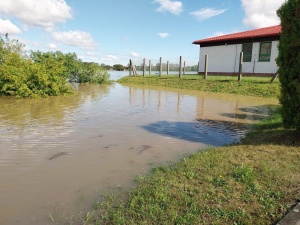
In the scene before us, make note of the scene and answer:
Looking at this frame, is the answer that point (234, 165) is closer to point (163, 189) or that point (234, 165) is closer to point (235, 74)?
point (163, 189)

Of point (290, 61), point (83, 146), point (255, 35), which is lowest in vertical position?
point (83, 146)

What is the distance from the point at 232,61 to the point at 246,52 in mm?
1374

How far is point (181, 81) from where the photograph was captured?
19891 millimetres

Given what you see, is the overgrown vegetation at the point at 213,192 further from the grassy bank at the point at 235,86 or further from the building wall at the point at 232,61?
the building wall at the point at 232,61

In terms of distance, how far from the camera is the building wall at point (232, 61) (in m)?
20.5

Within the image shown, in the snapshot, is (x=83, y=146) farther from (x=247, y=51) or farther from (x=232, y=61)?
(x=247, y=51)

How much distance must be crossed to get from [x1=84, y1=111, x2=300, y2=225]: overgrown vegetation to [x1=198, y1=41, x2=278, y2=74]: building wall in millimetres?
17929

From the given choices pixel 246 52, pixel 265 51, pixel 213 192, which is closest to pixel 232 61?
pixel 246 52

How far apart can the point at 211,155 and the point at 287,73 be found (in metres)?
2.54

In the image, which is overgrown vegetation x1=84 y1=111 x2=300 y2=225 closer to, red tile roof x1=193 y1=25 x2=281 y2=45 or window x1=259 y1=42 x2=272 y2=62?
red tile roof x1=193 y1=25 x2=281 y2=45

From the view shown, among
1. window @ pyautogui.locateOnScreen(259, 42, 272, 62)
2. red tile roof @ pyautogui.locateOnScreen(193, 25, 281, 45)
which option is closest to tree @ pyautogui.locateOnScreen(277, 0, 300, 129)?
red tile roof @ pyautogui.locateOnScreen(193, 25, 281, 45)

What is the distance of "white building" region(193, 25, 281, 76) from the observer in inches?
805

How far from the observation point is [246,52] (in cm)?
2236

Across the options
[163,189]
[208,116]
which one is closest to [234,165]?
[163,189]
